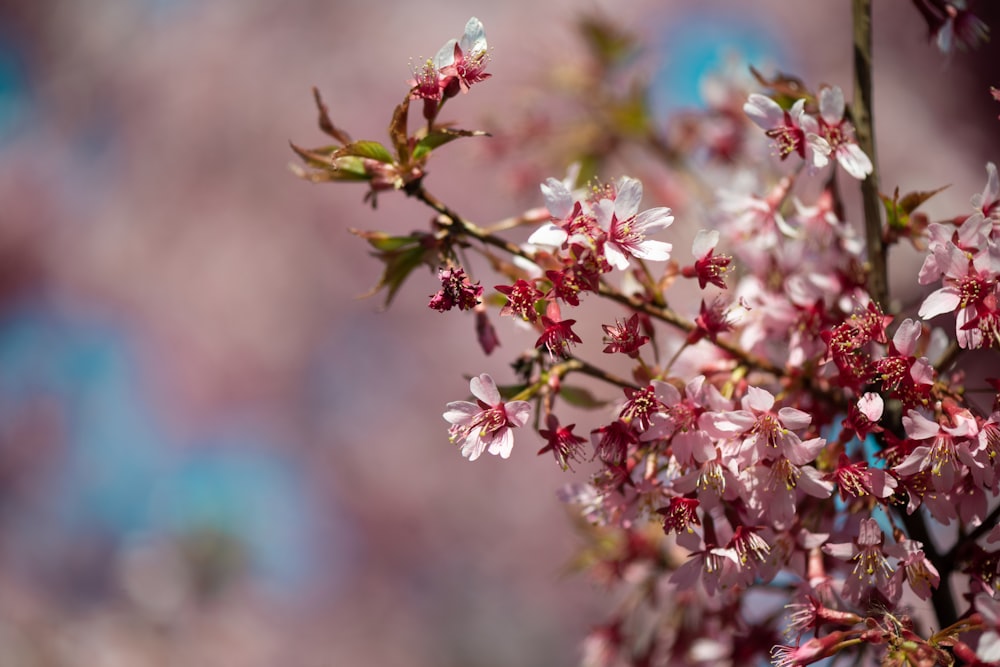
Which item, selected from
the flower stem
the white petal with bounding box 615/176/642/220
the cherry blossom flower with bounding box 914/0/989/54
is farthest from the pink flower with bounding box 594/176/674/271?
the cherry blossom flower with bounding box 914/0/989/54

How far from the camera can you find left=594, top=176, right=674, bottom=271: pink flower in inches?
21.7

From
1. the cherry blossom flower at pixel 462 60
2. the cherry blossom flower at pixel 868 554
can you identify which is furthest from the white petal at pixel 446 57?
the cherry blossom flower at pixel 868 554

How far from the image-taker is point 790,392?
0.63 metres

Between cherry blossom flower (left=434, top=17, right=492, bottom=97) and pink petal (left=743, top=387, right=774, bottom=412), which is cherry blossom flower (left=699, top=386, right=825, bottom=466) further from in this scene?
cherry blossom flower (left=434, top=17, right=492, bottom=97)

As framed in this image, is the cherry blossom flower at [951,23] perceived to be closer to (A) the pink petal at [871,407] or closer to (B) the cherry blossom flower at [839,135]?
(B) the cherry blossom flower at [839,135]

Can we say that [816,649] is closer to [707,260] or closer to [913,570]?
[913,570]

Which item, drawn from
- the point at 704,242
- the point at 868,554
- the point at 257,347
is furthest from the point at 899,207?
the point at 257,347

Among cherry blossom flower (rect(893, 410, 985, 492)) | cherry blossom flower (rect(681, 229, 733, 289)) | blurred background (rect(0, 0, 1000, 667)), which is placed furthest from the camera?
blurred background (rect(0, 0, 1000, 667))

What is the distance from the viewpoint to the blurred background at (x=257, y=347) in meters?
3.73

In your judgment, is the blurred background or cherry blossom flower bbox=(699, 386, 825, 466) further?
the blurred background

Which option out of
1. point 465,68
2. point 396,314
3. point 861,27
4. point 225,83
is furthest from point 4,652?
point 225,83

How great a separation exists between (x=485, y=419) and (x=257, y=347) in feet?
12.8

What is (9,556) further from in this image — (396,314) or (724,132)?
(724,132)

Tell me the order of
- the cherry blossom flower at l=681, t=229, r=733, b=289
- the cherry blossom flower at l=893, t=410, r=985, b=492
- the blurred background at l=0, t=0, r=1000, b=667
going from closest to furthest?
1. the cherry blossom flower at l=893, t=410, r=985, b=492
2. the cherry blossom flower at l=681, t=229, r=733, b=289
3. the blurred background at l=0, t=0, r=1000, b=667
